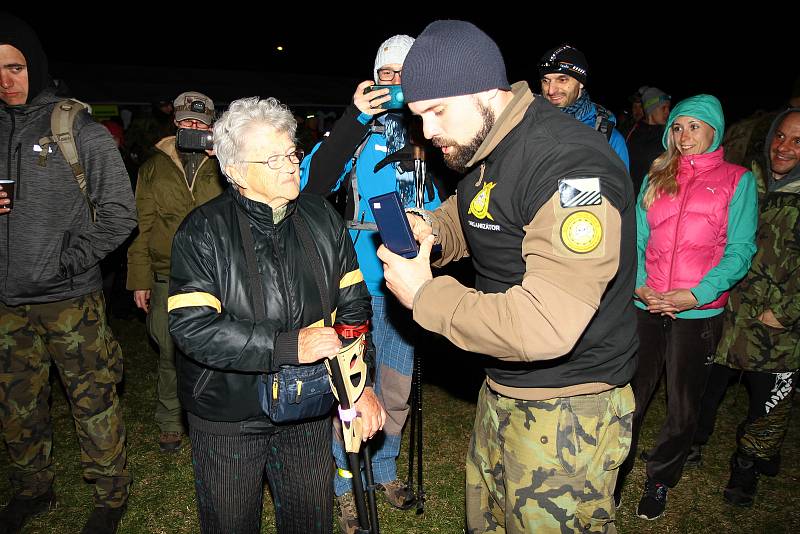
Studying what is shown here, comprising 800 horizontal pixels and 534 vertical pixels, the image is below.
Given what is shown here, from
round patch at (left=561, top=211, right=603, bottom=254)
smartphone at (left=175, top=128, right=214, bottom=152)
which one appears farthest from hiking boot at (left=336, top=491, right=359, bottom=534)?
round patch at (left=561, top=211, right=603, bottom=254)

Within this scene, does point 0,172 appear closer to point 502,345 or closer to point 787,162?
point 502,345

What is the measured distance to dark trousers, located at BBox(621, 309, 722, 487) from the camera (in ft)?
11.6

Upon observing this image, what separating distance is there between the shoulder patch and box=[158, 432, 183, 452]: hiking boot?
3950 mm

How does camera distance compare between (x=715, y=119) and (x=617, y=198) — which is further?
(x=715, y=119)

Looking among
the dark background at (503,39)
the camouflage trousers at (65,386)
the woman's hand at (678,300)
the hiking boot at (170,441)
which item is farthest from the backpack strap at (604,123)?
the dark background at (503,39)

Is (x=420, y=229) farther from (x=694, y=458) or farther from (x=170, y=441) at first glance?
(x=694, y=458)

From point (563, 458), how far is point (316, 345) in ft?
3.47

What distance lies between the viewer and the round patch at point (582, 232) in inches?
66.2

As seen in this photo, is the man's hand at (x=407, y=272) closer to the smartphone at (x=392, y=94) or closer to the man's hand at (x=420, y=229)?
the man's hand at (x=420, y=229)

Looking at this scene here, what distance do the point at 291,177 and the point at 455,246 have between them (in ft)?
2.69

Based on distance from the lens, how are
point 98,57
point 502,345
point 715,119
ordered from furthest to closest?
point 98,57, point 715,119, point 502,345

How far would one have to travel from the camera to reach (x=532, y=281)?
5.60 feet

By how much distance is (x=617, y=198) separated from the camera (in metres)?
1.78

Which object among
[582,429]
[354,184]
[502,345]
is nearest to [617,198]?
[502,345]
